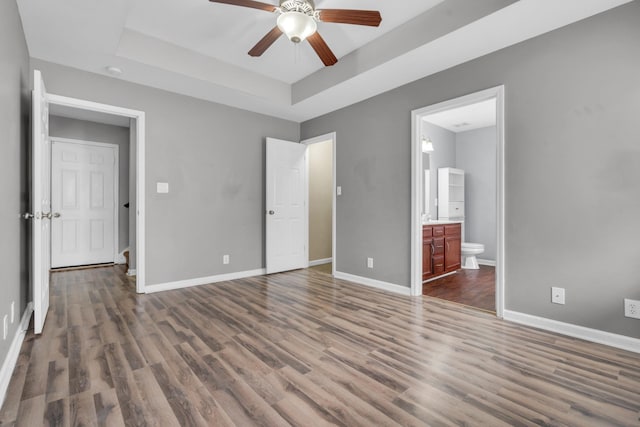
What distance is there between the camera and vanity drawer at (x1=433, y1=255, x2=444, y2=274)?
4414 millimetres

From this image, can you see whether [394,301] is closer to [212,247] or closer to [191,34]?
[212,247]

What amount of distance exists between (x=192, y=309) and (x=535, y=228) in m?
3.27

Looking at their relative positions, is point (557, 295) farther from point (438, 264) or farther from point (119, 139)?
point (119, 139)

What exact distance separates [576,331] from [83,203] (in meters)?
6.88

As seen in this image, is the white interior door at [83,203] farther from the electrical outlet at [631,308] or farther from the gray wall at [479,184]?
the electrical outlet at [631,308]

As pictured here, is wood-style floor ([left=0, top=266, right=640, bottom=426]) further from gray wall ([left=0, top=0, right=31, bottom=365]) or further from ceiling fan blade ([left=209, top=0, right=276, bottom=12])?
ceiling fan blade ([left=209, top=0, right=276, bottom=12])

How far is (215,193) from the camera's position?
14.1 feet

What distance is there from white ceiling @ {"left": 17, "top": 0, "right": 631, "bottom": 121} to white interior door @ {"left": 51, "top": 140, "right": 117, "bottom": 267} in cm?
267

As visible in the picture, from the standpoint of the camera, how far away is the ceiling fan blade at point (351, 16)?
223cm

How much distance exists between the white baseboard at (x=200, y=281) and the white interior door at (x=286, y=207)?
277mm

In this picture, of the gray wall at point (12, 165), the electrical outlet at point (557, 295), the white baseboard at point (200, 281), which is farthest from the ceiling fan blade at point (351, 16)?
the white baseboard at point (200, 281)

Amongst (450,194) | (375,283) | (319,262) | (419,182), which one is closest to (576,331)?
(419,182)

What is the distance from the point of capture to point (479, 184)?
604 cm

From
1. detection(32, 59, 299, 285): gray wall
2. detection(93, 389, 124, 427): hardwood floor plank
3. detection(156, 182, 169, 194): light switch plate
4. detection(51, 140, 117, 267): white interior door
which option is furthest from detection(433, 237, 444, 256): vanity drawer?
detection(51, 140, 117, 267): white interior door
